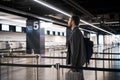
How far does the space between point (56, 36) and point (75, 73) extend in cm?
3611

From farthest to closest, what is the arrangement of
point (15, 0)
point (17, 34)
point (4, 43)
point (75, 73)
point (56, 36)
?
point (56, 36) < point (17, 34) < point (4, 43) < point (15, 0) < point (75, 73)

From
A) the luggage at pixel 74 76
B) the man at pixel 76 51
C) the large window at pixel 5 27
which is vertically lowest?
the luggage at pixel 74 76

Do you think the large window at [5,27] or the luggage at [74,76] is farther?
the large window at [5,27]

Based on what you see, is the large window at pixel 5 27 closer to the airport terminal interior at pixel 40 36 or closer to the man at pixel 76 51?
the airport terminal interior at pixel 40 36

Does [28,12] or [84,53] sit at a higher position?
[28,12]

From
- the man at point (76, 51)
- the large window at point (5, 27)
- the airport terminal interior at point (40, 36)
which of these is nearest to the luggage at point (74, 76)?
the man at point (76, 51)

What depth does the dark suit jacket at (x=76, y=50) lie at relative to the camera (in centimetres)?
350

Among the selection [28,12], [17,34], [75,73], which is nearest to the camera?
[75,73]

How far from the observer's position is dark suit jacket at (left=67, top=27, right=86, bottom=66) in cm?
350

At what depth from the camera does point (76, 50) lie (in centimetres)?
351

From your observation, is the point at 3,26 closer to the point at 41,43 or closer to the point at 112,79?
the point at 41,43

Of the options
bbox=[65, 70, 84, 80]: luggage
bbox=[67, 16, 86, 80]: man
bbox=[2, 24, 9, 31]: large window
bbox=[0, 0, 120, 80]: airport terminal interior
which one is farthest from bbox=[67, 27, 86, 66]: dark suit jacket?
bbox=[2, 24, 9, 31]: large window

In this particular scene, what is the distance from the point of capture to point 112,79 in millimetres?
7688

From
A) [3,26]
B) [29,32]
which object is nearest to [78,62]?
[29,32]
